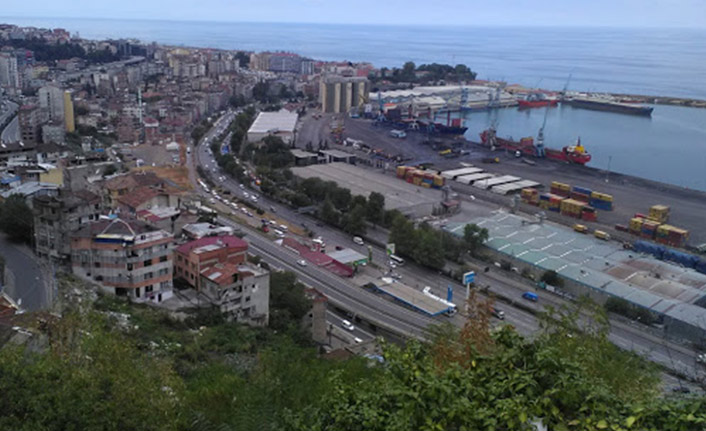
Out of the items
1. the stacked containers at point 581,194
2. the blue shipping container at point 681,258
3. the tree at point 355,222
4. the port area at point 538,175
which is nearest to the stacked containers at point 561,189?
the stacked containers at point 581,194

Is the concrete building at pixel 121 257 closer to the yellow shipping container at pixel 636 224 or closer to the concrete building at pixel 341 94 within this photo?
the yellow shipping container at pixel 636 224

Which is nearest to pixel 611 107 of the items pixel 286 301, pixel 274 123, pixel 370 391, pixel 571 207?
pixel 274 123

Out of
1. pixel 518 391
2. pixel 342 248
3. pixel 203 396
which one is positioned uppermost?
pixel 518 391

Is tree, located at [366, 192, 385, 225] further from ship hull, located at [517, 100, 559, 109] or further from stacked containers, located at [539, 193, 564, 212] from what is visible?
ship hull, located at [517, 100, 559, 109]

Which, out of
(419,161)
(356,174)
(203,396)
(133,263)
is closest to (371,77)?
(419,161)

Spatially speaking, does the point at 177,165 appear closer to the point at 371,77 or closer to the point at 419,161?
the point at 419,161

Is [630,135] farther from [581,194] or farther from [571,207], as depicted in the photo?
[571,207]

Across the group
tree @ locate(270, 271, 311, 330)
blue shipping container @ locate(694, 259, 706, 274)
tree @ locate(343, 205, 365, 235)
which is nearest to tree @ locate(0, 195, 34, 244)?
tree @ locate(270, 271, 311, 330)
